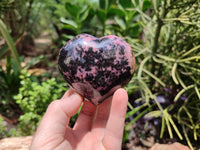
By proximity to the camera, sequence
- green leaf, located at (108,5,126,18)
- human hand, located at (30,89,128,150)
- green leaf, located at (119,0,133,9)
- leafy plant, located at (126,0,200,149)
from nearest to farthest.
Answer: human hand, located at (30,89,128,150) → leafy plant, located at (126,0,200,149) → green leaf, located at (119,0,133,9) → green leaf, located at (108,5,126,18)

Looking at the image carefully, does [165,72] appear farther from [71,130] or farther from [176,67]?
[71,130]

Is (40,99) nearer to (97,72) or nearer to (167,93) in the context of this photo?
(97,72)

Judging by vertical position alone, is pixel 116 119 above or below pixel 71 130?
above

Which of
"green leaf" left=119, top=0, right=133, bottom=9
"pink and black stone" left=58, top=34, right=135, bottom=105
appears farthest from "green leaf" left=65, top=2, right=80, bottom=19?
"pink and black stone" left=58, top=34, right=135, bottom=105

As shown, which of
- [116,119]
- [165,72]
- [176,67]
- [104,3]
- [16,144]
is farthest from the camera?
[104,3]

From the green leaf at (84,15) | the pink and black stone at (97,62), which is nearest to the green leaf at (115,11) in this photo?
the green leaf at (84,15)

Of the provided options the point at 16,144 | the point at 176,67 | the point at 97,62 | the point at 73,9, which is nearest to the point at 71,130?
the point at 97,62

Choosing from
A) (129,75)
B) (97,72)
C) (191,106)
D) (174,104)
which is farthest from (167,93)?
(97,72)

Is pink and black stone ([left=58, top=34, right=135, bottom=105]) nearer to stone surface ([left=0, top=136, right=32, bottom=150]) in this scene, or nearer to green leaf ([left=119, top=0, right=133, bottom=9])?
stone surface ([left=0, top=136, right=32, bottom=150])
